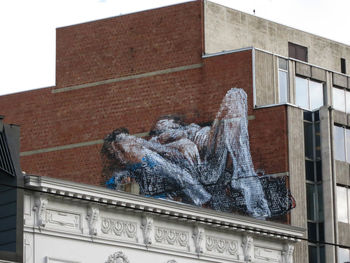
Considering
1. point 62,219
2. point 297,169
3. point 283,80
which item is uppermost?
point 283,80

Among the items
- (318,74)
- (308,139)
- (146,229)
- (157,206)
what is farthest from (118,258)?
(318,74)

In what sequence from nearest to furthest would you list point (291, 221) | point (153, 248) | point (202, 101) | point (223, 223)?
point (153, 248), point (223, 223), point (291, 221), point (202, 101)

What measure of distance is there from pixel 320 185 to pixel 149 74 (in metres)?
11.8

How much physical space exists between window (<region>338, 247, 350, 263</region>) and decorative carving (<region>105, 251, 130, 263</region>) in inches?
803

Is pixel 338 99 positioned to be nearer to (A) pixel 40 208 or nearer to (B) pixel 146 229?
(B) pixel 146 229

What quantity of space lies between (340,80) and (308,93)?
269 cm

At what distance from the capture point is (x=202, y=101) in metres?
65.8

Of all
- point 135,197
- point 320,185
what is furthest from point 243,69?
point 135,197

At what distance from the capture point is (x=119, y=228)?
4509cm

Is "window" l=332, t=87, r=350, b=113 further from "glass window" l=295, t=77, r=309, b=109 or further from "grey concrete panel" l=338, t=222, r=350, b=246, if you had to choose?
"grey concrete panel" l=338, t=222, r=350, b=246

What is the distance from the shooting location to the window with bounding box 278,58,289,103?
215 feet

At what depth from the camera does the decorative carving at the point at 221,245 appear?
4903 cm

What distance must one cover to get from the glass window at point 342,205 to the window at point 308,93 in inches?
202

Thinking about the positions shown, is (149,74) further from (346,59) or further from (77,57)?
(346,59)
